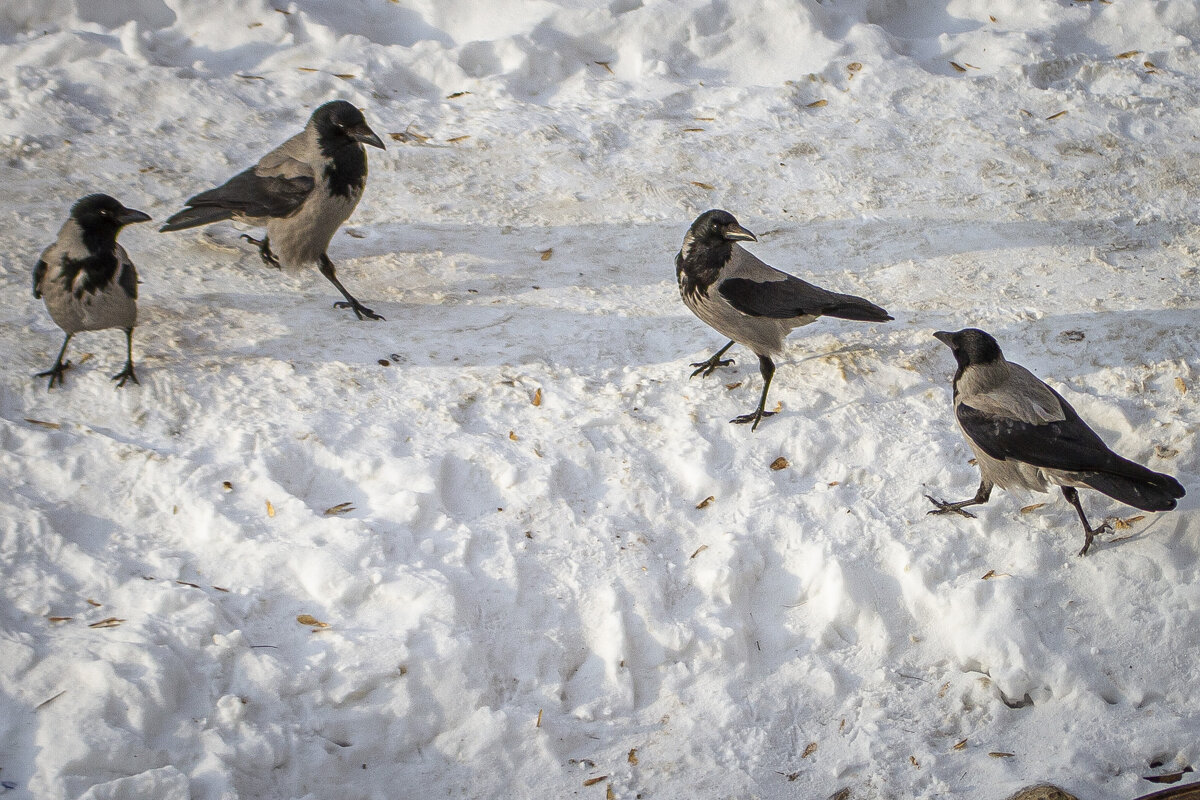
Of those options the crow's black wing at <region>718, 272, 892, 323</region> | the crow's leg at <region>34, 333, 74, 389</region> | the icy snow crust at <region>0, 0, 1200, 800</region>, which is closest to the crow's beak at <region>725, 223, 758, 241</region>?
the crow's black wing at <region>718, 272, 892, 323</region>

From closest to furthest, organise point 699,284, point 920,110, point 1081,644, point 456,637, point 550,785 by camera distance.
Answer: point 550,785, point 456,637, point 1081,644, point 699,284, point 920,110

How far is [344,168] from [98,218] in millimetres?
1490

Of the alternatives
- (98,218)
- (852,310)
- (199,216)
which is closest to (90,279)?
(98,218)

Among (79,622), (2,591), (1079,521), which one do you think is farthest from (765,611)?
(2,591)

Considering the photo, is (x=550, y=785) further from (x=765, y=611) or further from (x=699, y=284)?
(x=699, y=284)

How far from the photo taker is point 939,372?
5.64 metres

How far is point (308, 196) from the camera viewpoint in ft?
19.5

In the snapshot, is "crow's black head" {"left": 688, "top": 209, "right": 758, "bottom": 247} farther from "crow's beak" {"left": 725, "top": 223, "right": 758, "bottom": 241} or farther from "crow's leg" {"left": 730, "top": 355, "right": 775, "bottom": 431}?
"crow's leg" {"left": 730, "top": 355, "right": 775, "bottom": 431}

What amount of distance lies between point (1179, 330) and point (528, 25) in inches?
219

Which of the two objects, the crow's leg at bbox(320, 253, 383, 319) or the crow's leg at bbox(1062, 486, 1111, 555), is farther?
the crow's leg at bbox(320, 253, 383, 319)

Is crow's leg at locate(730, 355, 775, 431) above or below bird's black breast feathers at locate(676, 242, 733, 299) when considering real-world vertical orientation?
below

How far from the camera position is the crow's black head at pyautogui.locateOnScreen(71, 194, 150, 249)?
4947 mm

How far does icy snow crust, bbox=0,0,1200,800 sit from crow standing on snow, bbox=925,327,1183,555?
0.87 ft

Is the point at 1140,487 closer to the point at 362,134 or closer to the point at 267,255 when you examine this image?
the point at 362,134
